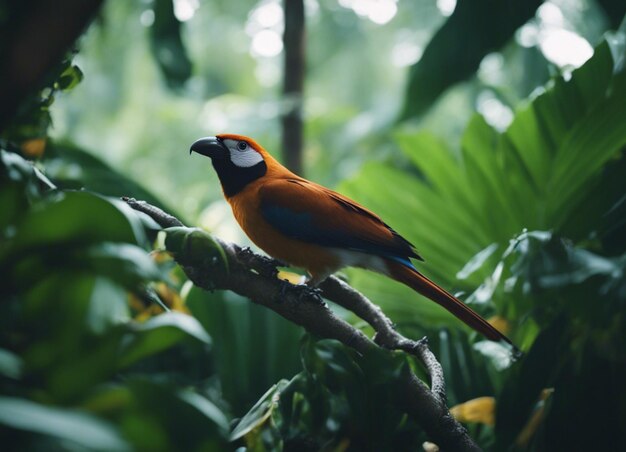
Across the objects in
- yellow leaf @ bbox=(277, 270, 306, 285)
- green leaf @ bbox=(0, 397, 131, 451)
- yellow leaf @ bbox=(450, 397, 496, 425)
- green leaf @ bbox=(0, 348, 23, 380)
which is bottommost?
green leaf @ bbox=(0, 348, 23, 380)

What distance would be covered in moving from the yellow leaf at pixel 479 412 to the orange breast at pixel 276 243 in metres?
0.52

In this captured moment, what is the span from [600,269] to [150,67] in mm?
3745

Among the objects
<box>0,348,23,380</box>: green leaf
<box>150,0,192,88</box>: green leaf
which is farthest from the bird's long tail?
<box>150,0,192,88</box>: green leaf

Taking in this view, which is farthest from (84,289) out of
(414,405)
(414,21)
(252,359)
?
(414,21)

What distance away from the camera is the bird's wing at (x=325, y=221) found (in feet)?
5.52

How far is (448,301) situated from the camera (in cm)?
145

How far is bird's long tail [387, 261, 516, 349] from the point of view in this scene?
4.62ft

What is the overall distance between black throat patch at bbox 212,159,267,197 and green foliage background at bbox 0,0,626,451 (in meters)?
0.23

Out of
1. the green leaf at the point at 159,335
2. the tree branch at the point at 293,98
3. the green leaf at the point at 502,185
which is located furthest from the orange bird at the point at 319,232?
the tree branch at the point at 293,98

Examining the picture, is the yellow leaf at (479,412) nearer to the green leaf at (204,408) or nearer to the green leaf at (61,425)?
the green leaf at (204,408)

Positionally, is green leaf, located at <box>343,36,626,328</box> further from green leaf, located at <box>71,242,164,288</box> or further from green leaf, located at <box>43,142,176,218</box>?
green leaf, located at <box>71,242,164,288</box>

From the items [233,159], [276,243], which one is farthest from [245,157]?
[276,243]

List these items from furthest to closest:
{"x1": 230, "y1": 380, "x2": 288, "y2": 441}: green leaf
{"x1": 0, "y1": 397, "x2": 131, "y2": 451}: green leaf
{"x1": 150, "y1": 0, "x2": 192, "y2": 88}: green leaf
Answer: {"x1": 150, "y1": 0, "x2": 192, "y2": 88}: green leaf → {"x1": 230, "y1": 380, "x2": 288, "y2": 441}: green leaf → {"x1": 0, "y1": 397, "x2": 131, "y2": 451}: green leaf

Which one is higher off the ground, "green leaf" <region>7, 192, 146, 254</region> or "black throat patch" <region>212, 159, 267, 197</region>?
"black throat patch" <region>212, 159, 267, 197</region>
